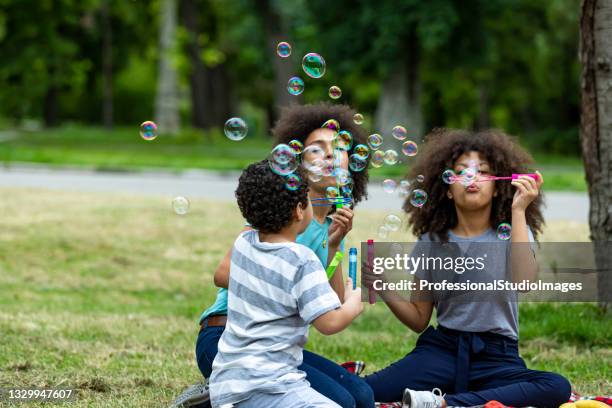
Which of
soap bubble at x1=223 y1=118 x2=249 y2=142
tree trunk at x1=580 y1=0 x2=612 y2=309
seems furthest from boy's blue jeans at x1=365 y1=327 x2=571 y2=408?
tree trunk at x1=580 y1=0 x2=612 y2=309

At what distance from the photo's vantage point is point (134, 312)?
6051 mm

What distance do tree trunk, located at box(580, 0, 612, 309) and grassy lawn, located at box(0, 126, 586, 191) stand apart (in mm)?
8253

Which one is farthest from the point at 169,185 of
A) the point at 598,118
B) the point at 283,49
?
the point at 283,49

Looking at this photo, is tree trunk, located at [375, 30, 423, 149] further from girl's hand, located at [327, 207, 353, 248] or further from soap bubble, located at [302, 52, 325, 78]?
girl's hand, located at [327, 207, 353, 248]

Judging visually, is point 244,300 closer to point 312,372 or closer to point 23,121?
point 312,372

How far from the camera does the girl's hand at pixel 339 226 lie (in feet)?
11.3

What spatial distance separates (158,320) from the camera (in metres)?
5.79

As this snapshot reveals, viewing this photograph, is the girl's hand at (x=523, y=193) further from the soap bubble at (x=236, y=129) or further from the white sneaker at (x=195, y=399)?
the white sneaker at (x=195, y=399)

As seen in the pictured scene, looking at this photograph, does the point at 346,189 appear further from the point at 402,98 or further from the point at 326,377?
the point at 402,98

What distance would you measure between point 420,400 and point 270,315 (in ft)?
2.69

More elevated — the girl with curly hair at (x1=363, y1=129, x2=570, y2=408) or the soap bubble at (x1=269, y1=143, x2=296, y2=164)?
the soap bubble at (x1=269, y1=143, x2=296, y2=164)

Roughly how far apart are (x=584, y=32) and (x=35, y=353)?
11.1 feet

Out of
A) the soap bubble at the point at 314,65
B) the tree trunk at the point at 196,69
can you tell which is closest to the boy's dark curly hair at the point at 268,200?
the soap bubble at the point at 314,65

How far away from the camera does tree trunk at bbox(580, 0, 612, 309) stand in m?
5.08
